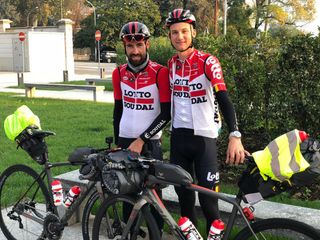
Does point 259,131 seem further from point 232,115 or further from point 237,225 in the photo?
point 232,115

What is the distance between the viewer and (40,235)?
359 cm

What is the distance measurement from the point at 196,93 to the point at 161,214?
2.85 ft

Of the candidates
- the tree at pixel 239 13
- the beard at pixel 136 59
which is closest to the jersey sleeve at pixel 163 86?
the beard at pixel 136 59

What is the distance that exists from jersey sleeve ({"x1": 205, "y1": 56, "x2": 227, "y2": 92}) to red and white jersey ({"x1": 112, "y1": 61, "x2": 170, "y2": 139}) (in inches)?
15.5

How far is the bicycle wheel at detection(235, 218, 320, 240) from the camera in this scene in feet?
7.47

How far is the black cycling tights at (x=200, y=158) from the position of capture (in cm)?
306

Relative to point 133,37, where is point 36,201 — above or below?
below

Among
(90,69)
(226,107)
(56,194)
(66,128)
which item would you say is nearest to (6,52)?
(90,69)

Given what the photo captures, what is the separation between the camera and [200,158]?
3084 mm

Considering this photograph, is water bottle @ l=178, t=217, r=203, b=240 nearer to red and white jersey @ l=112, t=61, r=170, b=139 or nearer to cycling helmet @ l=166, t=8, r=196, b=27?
red and white jersey @ l=112, t=61, r=170, b=139

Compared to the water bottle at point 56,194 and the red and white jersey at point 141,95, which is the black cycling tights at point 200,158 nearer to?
the red and white jersey at point 141,95

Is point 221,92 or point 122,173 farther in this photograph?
point 221,92

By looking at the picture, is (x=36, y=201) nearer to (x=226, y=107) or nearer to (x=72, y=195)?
(x=72, y=195)

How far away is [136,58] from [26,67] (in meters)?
25.1
